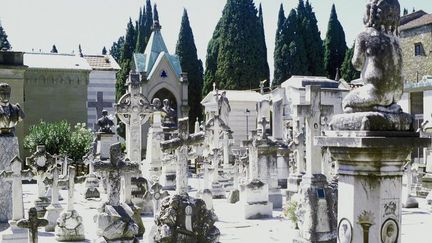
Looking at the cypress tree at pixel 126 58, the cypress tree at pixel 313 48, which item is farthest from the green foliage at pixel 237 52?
the cypress tree at pixel 126 58

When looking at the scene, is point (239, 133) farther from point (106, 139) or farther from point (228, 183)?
point (106, 139)

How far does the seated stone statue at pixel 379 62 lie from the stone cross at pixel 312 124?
4.95m

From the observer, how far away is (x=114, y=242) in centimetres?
937

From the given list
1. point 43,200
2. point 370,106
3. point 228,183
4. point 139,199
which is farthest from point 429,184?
point 370,106

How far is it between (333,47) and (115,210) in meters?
55.0

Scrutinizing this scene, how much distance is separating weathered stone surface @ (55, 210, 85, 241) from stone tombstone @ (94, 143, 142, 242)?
8.79 feet

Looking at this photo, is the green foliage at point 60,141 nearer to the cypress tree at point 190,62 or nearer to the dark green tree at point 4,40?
the cypress tree at point 190,62

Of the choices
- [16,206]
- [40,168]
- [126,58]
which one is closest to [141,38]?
[126,58]

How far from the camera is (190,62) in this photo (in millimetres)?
56812

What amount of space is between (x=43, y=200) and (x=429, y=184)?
13.7 meters

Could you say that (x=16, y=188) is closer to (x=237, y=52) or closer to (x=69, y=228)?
(x=69, y=228)

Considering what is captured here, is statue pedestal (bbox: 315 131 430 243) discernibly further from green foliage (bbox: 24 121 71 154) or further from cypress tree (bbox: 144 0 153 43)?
cypress tree (bbox: 144 0 153 43)

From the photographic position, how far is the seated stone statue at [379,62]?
5652mm

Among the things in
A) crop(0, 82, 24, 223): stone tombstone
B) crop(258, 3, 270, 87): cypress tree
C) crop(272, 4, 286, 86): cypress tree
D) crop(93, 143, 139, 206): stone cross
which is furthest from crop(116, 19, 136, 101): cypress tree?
crop(93, 143, 139, 206): stone cross
